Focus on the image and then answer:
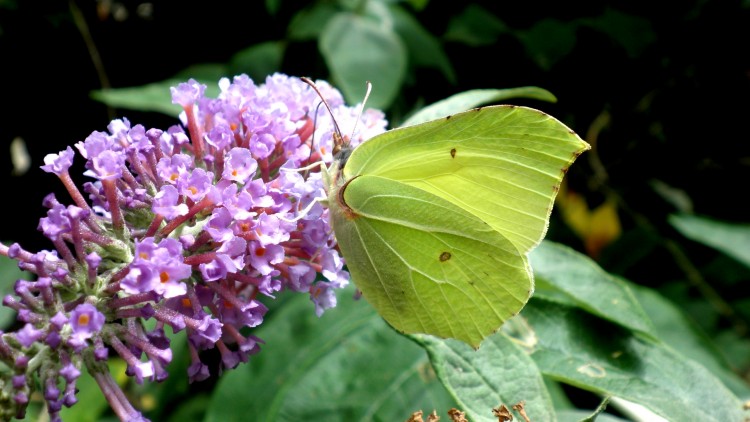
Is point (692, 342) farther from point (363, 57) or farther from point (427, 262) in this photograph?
point (363, 57)

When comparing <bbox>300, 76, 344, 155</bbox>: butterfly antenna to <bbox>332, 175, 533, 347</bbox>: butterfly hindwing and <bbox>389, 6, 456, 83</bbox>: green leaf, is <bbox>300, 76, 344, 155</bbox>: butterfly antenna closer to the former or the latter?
<bbox>332, 175, 533, 347</bbox>: butterfly hindwing

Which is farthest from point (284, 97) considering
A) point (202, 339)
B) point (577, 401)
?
point (577, 401)

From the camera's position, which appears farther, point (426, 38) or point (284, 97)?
point (426, 38)

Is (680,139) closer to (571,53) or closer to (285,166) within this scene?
(571,53)

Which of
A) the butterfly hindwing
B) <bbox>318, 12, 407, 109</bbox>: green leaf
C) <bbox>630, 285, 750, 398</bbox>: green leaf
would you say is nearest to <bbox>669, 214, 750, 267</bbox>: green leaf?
<bbox>630, 285, 750, 398</bbox>: green leaf

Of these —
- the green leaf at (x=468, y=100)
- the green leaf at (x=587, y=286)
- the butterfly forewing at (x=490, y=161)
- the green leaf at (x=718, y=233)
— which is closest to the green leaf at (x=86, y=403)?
the butterfly forewing at (x=490, y=161)

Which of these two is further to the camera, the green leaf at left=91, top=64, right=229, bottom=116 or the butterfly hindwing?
the green leaf at left=91, top=64, right=229, bottom=116

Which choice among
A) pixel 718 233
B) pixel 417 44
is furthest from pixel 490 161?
pixel 718 233
